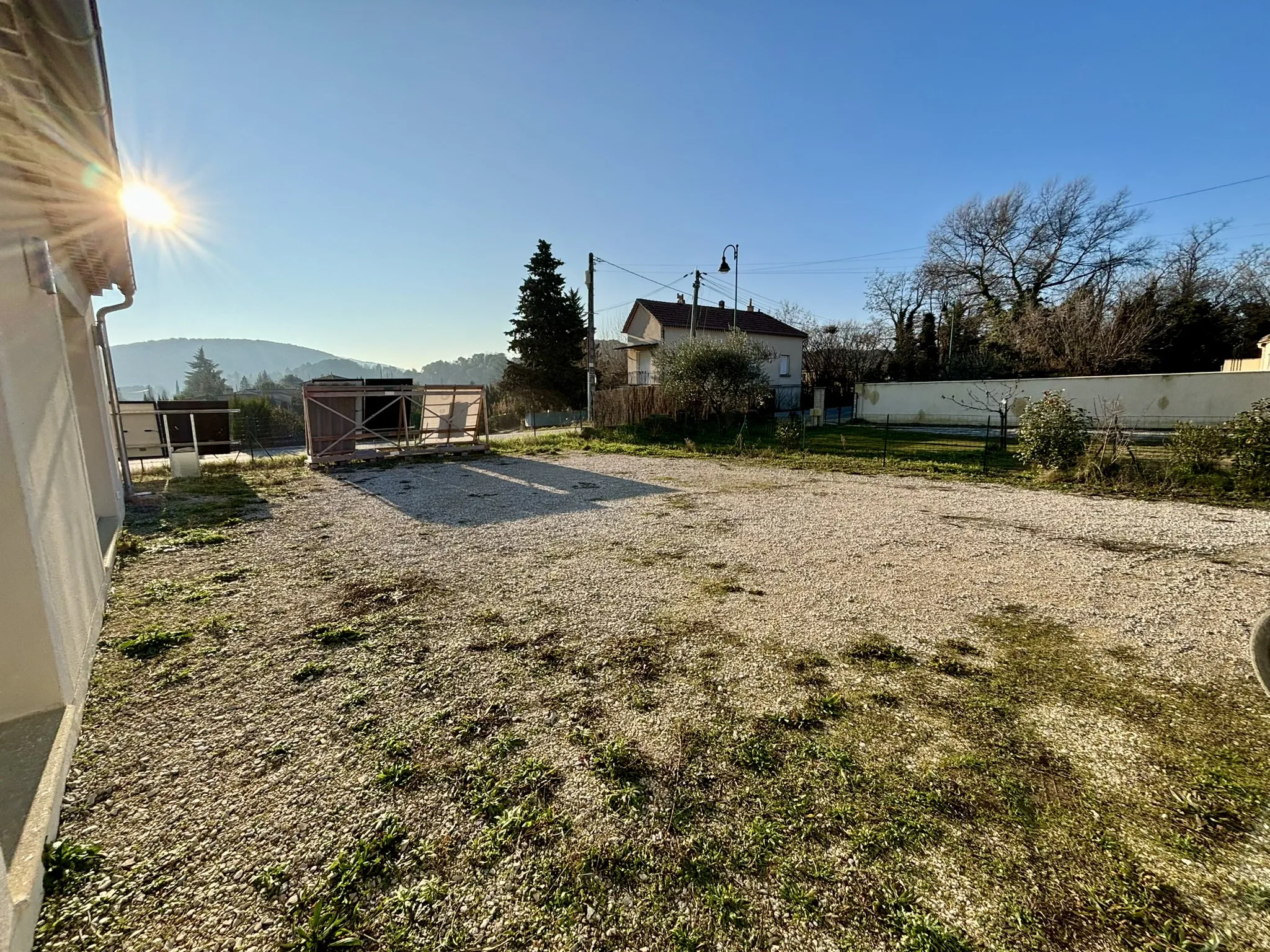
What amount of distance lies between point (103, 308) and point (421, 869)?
915 centimetres

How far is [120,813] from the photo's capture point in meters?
1.84

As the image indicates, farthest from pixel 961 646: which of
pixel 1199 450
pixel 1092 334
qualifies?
pixel 1092 334

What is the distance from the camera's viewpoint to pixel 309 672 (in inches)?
112

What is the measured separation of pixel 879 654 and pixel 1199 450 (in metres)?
8.80

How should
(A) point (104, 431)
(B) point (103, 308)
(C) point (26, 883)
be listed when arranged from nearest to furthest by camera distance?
(C) point (26, 883), (A) point (104, 431), (B) point (103, 308)

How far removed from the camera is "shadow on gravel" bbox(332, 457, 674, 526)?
6.95 m

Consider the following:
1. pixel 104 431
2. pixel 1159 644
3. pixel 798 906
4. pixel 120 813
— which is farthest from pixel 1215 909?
Result: pixel 104 431

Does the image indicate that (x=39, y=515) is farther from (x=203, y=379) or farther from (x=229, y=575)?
(x=203, y=379)

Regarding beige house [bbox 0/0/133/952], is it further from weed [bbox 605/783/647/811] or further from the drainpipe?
the drainpipe

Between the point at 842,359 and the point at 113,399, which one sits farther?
the point at 842,359

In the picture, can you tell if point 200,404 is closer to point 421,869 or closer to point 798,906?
point 421,869

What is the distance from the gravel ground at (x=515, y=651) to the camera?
1.64 m

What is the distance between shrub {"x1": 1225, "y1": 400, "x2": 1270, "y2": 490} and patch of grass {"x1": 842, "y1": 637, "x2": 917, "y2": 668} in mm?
8208

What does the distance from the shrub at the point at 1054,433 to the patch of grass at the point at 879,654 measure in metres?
8.20
